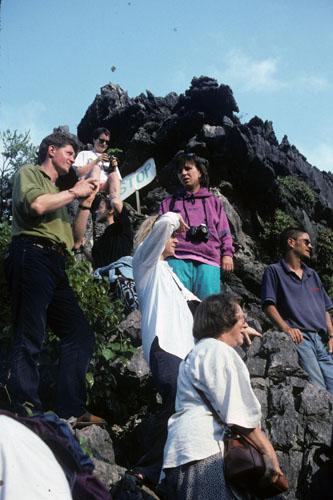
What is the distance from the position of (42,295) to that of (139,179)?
24.3ft

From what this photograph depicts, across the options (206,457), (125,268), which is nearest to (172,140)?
(125,268)

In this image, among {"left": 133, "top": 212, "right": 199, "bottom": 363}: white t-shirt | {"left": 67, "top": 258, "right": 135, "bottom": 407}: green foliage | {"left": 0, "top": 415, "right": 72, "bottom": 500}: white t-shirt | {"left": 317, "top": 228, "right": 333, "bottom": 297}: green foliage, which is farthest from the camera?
{"left": 317, "top": 228, "right": 333, "bottom": 297}: green foliage

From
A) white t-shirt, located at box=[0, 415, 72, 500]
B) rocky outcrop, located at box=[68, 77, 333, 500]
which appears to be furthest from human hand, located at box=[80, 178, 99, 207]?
white t-shirt, located at box=[0, 415, 72, 500]

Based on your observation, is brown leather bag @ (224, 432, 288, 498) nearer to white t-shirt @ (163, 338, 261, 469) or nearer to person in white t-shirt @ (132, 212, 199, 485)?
white t-shirt @ (163, 338, 261, 469)

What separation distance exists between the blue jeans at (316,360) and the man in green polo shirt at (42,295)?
85.1 inches

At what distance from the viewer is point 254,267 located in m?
12.8

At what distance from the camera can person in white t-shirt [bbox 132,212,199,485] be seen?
157 inches

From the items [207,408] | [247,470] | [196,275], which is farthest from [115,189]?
[247,470]

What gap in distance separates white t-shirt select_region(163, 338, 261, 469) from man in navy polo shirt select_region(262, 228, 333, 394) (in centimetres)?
278

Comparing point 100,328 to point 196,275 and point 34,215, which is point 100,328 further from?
point 34,215

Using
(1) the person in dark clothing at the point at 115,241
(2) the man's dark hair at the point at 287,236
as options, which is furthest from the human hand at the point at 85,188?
(1) the person in dark clothing at the point at 115,241

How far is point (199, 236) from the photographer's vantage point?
6.08 m

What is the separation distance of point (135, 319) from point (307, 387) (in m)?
1.87

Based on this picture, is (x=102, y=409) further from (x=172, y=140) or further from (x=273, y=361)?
(x=172, y=140)
